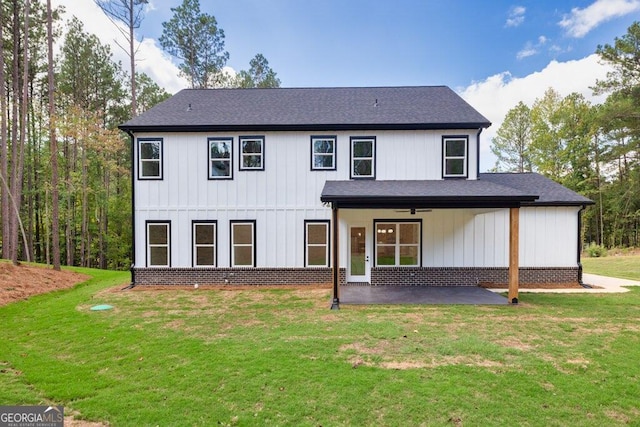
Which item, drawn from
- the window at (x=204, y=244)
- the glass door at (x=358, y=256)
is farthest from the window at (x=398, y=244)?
the window at (x=204, y=244)

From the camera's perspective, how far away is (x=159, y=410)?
353 cm

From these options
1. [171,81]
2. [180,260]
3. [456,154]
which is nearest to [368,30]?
[456,154]

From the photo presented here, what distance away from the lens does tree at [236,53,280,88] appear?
75.9ft

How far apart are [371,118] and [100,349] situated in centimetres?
984

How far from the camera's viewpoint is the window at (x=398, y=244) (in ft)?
35.3

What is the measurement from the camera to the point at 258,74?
23.6 meters

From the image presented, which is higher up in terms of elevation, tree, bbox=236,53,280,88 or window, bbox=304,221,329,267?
tree, bbox=236,53,280,88

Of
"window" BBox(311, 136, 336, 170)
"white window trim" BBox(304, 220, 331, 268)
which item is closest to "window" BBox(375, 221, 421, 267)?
"white window trim" BBox(304, 220, 331, 268)

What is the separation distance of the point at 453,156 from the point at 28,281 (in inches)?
602

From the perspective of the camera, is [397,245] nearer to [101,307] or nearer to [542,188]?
[542,188]

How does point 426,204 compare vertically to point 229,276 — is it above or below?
above

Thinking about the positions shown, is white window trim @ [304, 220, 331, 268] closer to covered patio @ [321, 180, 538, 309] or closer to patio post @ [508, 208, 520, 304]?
covered patio @ [321, 180, 538, 309]

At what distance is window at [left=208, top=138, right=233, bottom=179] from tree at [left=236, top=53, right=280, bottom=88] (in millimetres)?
14078

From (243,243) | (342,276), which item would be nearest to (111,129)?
(243,243)
